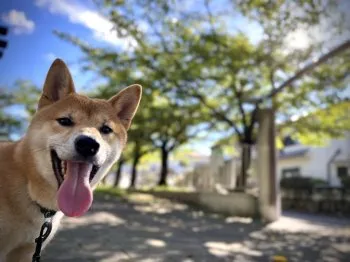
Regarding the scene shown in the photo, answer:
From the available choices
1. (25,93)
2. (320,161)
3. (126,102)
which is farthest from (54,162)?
Result: (320,161)

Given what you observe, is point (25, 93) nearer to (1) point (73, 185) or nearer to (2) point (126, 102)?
(2) point (126, 102)

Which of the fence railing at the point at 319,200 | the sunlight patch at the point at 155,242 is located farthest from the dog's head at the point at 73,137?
the fence railing at the point at 319,200

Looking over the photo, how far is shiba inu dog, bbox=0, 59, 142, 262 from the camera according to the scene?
2.25 meters

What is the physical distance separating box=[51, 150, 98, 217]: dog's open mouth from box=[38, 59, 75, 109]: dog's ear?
54 centimetres

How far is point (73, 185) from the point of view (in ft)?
7.24

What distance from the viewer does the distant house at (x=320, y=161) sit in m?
19.5

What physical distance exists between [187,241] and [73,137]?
4031mm

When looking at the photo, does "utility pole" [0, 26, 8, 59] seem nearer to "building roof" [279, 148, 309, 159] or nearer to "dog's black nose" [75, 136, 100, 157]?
"dog's black nose" [75, 136, 100, 157]

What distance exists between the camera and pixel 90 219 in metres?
7.22

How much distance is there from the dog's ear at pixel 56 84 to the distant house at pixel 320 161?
15.9 m

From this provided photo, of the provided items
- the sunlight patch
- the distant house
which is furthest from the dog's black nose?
the distant house

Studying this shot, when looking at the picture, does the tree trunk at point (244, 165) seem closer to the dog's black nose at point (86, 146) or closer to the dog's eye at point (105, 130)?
the dog's eye at point (105, 130)

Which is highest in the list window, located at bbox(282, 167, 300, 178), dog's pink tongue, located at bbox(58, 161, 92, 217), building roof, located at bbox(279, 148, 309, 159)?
building roof, located at bbox(279, 148, 309, 159)

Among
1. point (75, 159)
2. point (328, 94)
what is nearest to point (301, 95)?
point (328, 94)
